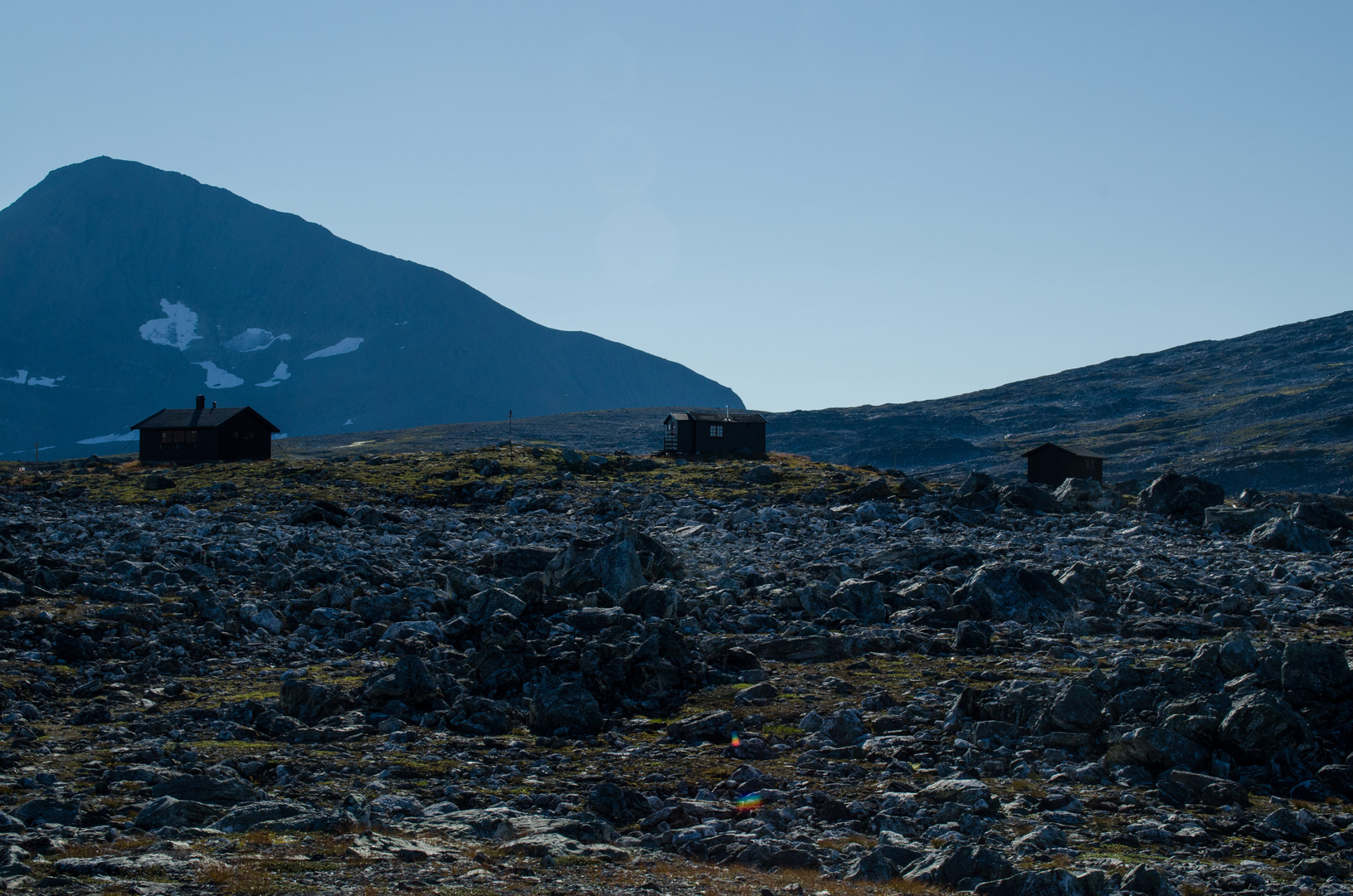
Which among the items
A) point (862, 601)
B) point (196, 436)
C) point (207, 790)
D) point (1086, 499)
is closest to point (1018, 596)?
point (862, 601)

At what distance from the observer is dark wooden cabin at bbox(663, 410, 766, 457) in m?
95.7

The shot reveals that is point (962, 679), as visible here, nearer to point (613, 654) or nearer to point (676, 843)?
point (613, 654)

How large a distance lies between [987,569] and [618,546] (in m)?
10.7

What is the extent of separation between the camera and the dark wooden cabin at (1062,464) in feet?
254

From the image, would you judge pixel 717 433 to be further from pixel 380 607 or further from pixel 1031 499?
pixel 380 607

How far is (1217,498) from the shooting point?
2228 inches

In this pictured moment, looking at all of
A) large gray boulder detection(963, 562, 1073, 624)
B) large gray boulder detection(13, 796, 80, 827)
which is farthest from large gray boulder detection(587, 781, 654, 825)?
large gray boulder detection(963, 562, 1073, 624)

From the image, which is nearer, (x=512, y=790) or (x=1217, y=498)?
(x=512, y=790)

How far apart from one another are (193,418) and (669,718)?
83773 millimetres

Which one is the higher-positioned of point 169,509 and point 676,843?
point 169,509

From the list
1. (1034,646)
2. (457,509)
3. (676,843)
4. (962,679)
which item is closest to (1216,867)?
(676,843)

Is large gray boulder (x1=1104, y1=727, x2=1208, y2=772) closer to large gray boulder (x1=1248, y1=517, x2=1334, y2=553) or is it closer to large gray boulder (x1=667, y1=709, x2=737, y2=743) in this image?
large gray boulder (x1=667, y1=709, x2=737, y2=743)

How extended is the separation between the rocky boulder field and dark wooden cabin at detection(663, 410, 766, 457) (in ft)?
179

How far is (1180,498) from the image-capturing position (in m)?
54.7
